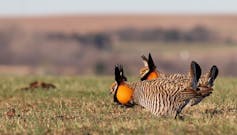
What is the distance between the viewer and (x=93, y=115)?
8422 mm

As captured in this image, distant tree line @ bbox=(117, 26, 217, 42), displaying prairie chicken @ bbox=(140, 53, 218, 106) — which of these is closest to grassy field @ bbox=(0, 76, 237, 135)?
displaying prairie chicken @ bbox=(140, 53, 218, 106)

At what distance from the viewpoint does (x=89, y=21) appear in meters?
83.8

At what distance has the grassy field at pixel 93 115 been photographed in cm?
673

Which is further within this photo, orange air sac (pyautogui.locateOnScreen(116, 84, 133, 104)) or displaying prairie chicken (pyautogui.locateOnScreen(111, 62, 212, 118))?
orange air sac (pyautogui.locateOnScreen(116, 84, 133, 104))

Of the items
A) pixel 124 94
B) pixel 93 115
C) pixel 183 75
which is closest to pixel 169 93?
pixel 124 94

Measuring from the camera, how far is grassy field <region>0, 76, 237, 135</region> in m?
6.73

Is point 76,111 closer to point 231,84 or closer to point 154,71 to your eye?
point 154,71

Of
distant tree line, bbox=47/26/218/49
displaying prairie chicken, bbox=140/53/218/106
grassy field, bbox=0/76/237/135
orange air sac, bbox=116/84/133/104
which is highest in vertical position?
distant tree line, bbox=47/26/218/49

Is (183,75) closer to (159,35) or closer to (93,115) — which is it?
(93,115)

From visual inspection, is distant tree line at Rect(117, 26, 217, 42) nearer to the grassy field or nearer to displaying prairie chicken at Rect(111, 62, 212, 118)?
the grassy field

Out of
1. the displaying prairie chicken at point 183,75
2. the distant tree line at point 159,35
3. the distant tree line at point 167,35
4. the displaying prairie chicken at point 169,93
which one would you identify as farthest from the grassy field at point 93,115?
the distant tree line at point 167,35

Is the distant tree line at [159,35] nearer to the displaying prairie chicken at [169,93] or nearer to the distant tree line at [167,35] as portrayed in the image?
the distant tree line at [167,35]

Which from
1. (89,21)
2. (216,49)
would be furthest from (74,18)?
(216,49)

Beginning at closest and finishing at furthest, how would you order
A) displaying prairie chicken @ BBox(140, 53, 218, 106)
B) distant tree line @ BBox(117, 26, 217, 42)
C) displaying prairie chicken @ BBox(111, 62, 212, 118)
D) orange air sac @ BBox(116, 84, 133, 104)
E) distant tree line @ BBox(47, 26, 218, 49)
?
displaying prairie chicken @ BBox(111, 62, 212, 118) < displaying prairie chicken @ BBox(140, 53, 218, 106) < orange air sac @ BBox(116, 84, 133, 104) < distant tree line @ BBox(47, 26, 218, 49) < distant tree line @ BBox(117, 26, 217, 42)
